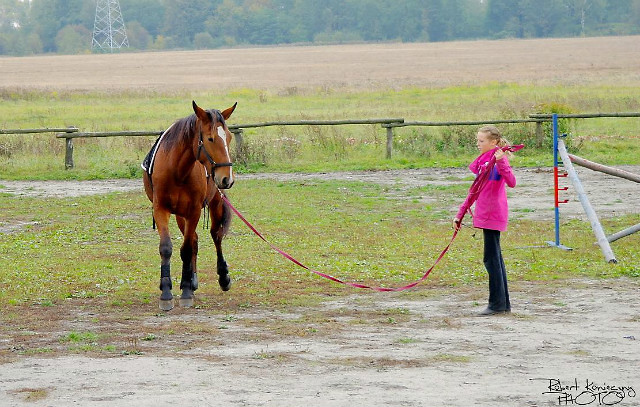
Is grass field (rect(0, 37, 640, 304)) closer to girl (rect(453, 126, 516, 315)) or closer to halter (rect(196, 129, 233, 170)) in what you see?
halter (rect(196, 129, 233, 170))

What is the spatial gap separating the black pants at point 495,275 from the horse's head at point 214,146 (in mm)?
2413

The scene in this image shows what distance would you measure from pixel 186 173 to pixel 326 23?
13731cm

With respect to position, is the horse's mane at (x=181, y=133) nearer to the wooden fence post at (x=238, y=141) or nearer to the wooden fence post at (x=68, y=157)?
the wooden fence post at (x=238, y=141)

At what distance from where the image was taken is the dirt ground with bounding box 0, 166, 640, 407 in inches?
227

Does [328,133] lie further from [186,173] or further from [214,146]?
[214,146]

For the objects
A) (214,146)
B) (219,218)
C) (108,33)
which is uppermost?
(108,33)

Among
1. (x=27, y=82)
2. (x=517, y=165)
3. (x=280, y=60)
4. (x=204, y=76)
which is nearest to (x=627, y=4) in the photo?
(x=280, y=60)

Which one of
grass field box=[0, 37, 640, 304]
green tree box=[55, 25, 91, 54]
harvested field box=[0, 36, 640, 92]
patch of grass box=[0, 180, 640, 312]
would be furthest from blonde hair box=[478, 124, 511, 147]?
green tree box=[55, 25, 91, 54]

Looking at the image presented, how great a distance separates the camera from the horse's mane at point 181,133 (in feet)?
29.2

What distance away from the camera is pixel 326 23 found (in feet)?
471

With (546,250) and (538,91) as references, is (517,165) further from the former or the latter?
(538,91)

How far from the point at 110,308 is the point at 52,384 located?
279 cm
